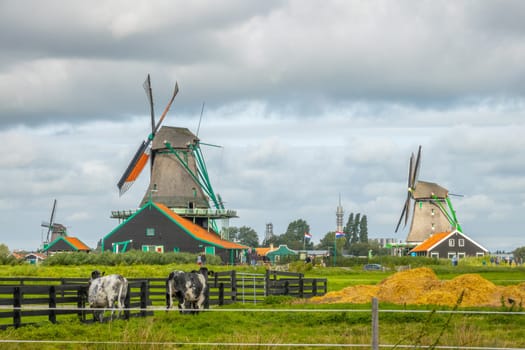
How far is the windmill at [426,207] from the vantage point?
12288 centimetres

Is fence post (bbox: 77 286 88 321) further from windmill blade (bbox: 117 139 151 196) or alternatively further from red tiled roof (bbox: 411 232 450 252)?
red tiled roof (bbox: 411 232 450 252)

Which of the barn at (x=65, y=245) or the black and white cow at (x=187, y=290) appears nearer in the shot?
the black and white cow at (x=187, y=290)

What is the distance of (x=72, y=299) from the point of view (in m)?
25.4

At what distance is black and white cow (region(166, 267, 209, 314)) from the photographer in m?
26.4

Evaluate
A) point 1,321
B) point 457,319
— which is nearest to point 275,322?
point 457,319

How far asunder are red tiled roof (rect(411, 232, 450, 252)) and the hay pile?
265 ft

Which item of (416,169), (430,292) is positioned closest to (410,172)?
(416,169)

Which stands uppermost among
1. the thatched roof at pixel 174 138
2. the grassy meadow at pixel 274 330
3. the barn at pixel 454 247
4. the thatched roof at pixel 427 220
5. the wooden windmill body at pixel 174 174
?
the thatched roof at pixel 174 138

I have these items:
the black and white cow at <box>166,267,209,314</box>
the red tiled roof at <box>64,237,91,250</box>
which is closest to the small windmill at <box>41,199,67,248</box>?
the red tiled roof at <box>64,237,91,250</box>

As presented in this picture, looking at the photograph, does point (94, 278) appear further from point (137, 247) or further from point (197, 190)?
point (197, 190)

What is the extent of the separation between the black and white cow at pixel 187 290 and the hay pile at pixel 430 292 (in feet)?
17.8

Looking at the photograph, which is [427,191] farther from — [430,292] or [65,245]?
[430,292]

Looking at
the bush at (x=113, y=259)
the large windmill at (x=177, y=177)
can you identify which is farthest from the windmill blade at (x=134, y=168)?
the bush at (x=113, y=259)

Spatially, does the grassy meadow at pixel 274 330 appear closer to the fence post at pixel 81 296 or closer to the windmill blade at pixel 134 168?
the fence post at pixel 81 296
